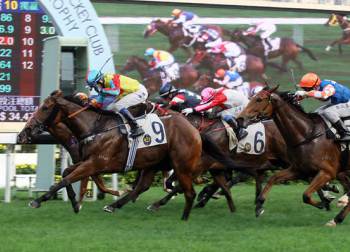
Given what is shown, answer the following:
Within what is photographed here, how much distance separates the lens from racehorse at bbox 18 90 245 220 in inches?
348

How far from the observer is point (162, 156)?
29.8 feet

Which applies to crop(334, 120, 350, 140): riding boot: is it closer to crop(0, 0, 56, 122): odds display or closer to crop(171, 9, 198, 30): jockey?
crop(0, 0, 56, 122): odds display

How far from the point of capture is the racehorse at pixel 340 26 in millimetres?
20781

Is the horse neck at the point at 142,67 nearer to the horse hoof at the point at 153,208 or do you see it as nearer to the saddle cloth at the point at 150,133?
the horse hoof at the point at 153,208

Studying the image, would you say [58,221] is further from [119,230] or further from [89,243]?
[89,243]

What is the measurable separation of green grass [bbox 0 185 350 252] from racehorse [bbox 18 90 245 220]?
1.44 feet

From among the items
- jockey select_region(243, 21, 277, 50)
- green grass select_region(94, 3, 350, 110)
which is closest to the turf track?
green grass select_region(94, 3, 350, 110)

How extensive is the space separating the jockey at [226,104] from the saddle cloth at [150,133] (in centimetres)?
123

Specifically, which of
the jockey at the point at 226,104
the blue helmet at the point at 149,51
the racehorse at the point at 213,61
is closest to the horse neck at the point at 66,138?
the jockey at the point at 226,104

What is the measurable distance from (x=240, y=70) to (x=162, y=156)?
10910 mm

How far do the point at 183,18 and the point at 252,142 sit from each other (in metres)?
10.1

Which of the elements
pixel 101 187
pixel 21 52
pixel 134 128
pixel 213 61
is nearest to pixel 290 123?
pixel 134 128

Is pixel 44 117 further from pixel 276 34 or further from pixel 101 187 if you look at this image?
pixel 276 34

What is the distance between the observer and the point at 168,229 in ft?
26.2
